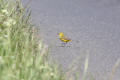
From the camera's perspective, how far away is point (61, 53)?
5.34 metres

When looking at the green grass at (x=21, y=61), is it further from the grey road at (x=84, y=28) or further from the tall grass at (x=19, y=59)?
the grey road at (x=84, y=28)

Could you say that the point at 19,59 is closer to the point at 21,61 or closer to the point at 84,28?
the point at 21,61

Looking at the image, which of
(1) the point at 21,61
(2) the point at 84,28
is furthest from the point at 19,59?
(2) the point at 84,28

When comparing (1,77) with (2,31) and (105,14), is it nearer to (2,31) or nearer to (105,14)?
(2,31)

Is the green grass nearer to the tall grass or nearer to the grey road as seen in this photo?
the tall grass

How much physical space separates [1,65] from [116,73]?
4.95 feet

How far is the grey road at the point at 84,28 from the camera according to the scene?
16.6 ft

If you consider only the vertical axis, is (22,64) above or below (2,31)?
below

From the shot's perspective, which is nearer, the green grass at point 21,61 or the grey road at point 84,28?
the green grass at point 21,61

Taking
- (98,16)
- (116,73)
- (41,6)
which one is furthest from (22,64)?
(41,6)

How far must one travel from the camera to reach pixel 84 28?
707cm

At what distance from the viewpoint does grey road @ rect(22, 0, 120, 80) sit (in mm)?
5047

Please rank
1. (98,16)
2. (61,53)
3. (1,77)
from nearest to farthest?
(1,77) → (61,53) → (98,16)

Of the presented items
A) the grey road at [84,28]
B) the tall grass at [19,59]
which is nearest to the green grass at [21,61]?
the tall grass at [19,59]
